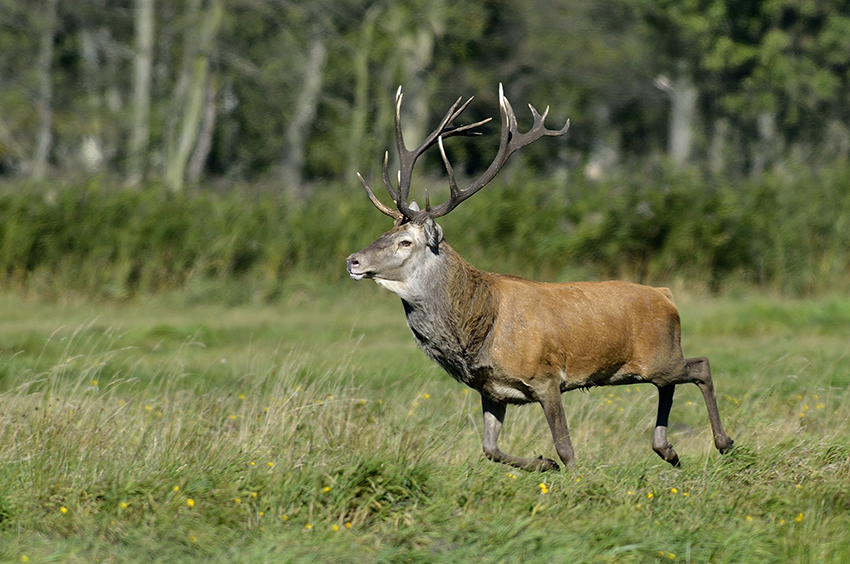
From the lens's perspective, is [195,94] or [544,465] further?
[195,94]

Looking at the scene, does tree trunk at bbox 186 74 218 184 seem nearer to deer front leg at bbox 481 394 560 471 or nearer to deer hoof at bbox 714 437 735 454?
deer front leg at bbox 481 394 560 471

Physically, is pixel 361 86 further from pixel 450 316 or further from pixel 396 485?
pixel 396 485

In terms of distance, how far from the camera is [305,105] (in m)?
33.4

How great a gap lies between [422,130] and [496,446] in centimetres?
2628

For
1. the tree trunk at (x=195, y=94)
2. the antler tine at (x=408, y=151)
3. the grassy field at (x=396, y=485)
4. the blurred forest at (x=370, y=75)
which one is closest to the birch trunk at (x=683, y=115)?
the blurred forest at (x=370, y=75)

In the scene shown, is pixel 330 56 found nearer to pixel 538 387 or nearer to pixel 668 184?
pixel 668 184

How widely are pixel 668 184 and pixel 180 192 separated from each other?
27.8ft

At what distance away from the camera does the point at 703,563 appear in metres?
5.97

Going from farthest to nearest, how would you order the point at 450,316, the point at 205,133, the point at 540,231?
1. the point at 205,133
2. the point at 540,231
3. the point at 450,316

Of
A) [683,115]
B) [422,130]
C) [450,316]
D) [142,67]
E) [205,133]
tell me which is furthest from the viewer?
[683,115]

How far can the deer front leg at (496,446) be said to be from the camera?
7.45 meters

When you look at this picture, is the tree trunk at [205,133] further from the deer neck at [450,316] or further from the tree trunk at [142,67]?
the deer neck at [450,316]

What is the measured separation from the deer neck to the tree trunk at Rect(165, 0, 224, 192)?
21.9 meters

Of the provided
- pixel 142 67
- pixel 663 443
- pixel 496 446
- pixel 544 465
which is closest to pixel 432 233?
pixel 496 446
